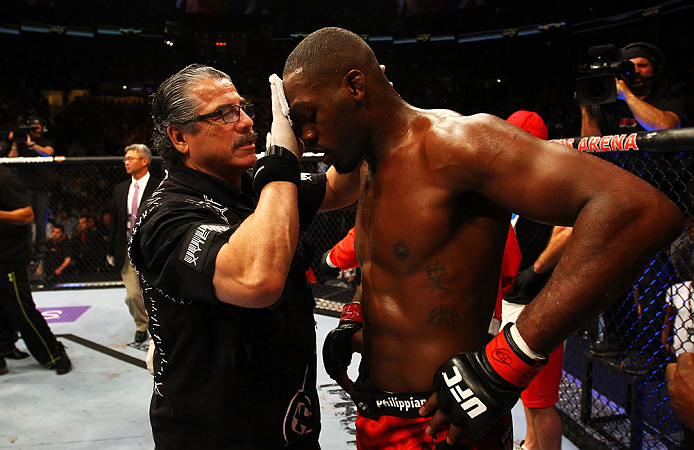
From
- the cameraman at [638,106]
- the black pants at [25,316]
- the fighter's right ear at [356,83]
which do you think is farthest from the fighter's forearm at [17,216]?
the cameraman at [638,106]

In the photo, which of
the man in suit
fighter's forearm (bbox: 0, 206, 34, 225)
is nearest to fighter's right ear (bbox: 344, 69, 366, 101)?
fighter's forearm (bbox: 0, 206, 34, 225)

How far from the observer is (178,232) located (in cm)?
124

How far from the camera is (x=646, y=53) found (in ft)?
9.29

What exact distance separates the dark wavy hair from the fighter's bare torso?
60 cm

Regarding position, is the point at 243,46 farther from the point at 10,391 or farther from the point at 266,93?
the point at 10,391

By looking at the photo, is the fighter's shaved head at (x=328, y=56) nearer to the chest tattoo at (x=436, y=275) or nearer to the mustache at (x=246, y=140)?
the mustache at (x=246, y=140)

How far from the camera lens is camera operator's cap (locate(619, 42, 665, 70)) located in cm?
281

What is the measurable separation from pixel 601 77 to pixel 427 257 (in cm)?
192

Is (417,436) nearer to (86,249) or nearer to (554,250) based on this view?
(554,250)

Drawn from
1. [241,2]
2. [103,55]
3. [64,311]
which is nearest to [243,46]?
[241,2]

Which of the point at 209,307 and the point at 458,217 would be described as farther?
the point at 209,307

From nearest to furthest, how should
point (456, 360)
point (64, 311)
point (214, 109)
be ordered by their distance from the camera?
point (456, 360) < point (214, 109) < point (64, 311)

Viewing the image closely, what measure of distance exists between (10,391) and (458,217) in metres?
3.44

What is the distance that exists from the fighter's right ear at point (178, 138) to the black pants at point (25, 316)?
2.81m
